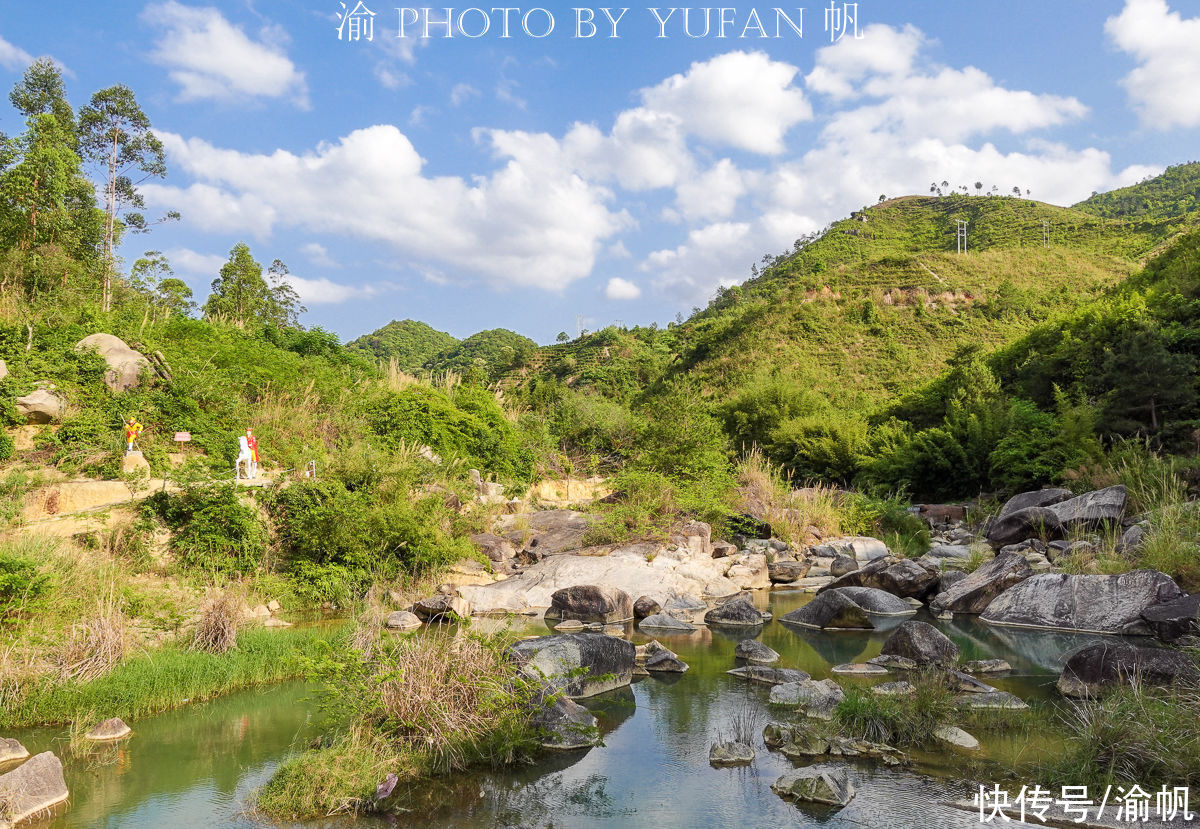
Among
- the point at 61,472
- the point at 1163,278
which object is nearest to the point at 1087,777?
the point at 61,472

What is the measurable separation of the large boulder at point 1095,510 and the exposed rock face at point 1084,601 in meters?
2.39

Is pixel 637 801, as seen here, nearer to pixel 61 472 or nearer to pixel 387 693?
pixel 387 693

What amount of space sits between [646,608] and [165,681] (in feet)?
20.5

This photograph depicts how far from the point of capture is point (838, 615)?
32.1 feet

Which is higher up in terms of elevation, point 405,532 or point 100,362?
point 100,362

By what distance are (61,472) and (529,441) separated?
10773mm

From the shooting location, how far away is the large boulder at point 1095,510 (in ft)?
38.2

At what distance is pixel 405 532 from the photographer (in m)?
11.2

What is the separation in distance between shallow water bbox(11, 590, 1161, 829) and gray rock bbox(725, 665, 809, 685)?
12.5 inches

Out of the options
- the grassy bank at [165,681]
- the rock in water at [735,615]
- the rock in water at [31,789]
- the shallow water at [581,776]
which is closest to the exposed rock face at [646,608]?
the rock in water at [735,615]

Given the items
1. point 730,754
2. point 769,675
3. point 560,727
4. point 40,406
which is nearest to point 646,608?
point 769,675

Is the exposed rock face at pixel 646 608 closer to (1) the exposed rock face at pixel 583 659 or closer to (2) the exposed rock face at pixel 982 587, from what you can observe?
(1) the exposed rock face at pixel 583 659

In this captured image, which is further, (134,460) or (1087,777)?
(134,460)

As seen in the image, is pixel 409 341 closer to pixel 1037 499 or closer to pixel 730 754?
pixel 1037 499
